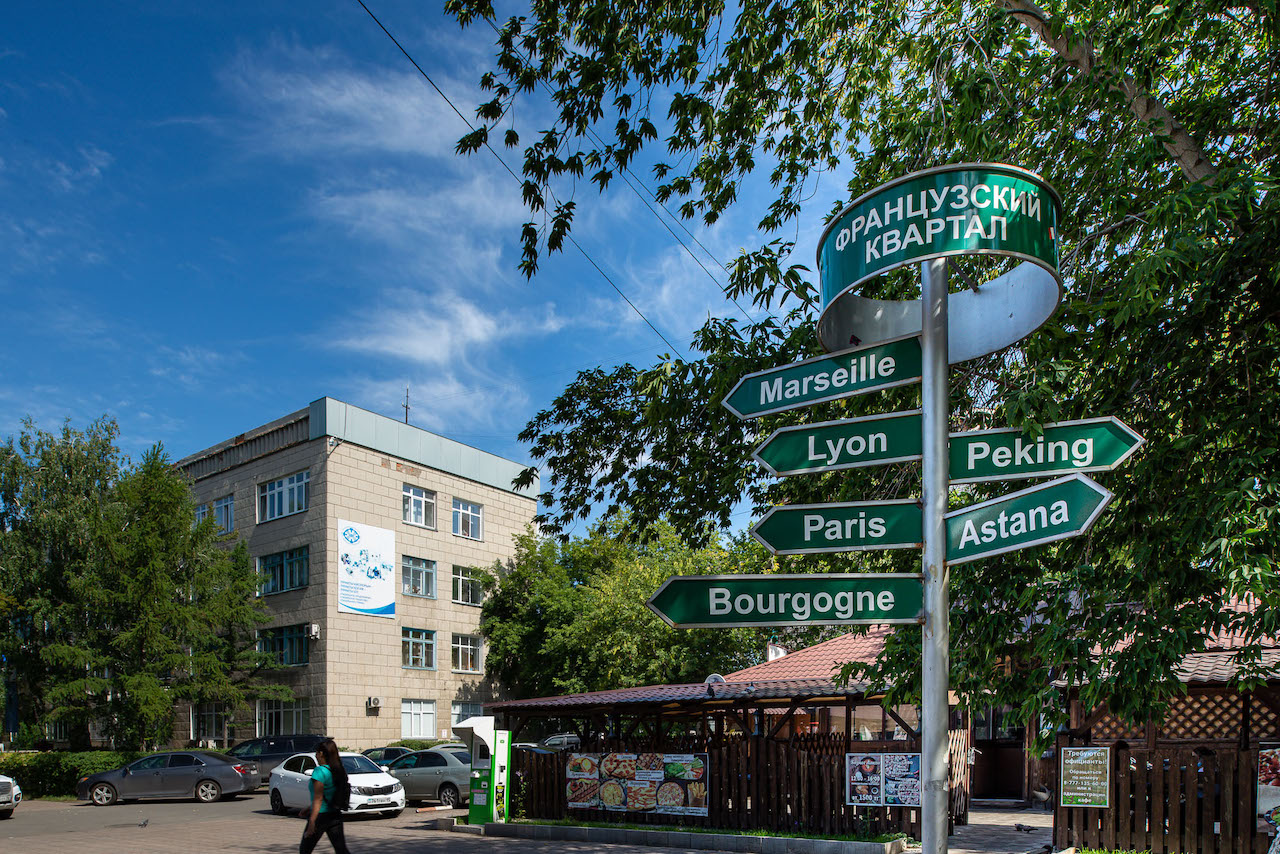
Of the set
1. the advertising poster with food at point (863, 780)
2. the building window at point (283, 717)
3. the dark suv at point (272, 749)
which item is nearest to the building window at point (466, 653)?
the building window at point (283, 717)

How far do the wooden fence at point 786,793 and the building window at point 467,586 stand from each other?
24.3 meters

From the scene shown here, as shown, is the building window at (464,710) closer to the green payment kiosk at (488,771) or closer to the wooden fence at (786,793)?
the green payment kiosk at (488,771)

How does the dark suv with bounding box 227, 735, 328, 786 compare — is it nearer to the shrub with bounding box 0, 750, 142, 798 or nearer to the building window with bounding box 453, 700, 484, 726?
the shrub with bounding box 0, 750, 142, 798

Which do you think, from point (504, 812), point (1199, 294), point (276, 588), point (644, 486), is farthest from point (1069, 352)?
point (276, 588)

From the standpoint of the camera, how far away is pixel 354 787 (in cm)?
2139

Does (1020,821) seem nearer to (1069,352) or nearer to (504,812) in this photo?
(504,812)

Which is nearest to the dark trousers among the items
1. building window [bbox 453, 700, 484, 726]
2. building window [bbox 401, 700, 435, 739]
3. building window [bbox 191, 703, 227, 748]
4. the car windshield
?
the car windshield

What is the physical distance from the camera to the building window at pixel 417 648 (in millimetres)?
39719

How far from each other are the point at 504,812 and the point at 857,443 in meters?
16.6

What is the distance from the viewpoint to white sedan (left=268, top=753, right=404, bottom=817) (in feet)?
70.2

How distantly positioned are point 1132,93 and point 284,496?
36.5m

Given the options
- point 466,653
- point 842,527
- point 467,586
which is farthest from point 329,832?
point 467,586

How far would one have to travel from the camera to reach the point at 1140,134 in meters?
8.30

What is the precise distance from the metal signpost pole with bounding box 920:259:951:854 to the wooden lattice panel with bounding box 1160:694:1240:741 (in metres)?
13.7
